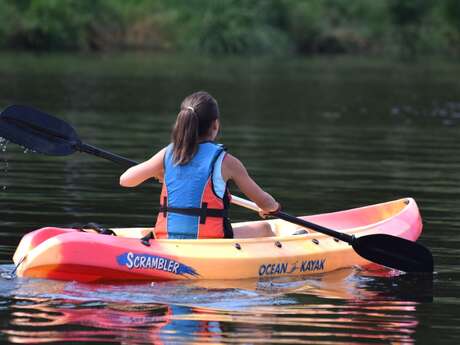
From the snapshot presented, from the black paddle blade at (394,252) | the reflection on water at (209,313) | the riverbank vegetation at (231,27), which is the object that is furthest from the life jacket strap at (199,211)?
the riverbank vegetation at (231,27)

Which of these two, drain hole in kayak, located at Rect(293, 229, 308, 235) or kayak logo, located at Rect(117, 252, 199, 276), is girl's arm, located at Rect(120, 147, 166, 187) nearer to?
kayak logo, located at Rect(117, 252, 199, 276)

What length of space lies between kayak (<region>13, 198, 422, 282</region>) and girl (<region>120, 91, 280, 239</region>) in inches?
5.4

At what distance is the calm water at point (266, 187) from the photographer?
23.5 feet

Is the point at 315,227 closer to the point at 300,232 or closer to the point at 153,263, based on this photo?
the point at 300,232

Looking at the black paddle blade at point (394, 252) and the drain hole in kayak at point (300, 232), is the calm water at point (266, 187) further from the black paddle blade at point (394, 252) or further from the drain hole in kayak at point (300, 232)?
the drain hole in kayak at point (300, 232)

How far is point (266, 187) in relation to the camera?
1320 cm

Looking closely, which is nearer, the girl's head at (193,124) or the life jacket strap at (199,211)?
the girl's head at (193,124)

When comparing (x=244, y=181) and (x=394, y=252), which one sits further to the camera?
(x=394, y=252)

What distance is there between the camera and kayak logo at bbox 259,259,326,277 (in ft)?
29.0

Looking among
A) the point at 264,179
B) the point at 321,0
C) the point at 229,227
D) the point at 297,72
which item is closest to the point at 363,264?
the point at 229,227

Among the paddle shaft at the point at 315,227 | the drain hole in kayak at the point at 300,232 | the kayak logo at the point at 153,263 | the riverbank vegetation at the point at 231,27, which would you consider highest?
the riverbank vegetation at the point at 231,27

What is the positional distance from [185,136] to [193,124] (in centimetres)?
11

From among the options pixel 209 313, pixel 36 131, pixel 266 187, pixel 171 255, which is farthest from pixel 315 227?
pixel 266 187

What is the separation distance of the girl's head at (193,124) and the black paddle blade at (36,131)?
1338mm
